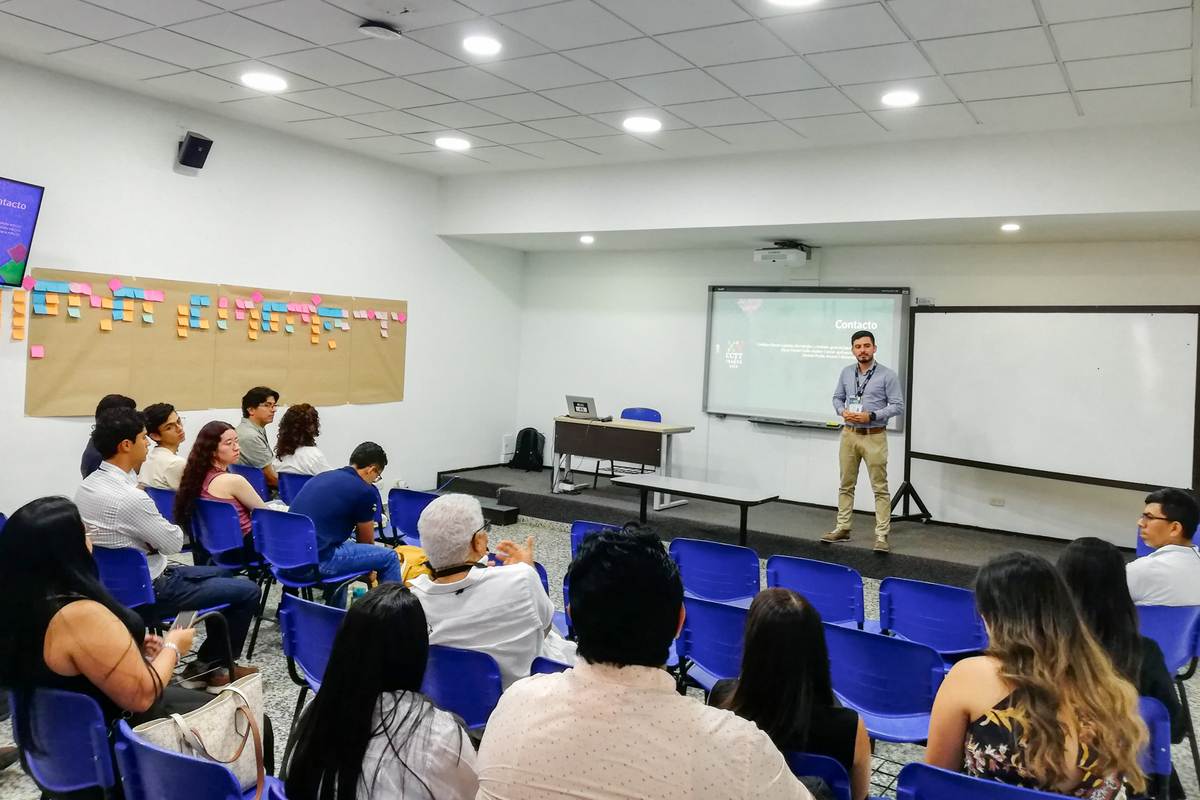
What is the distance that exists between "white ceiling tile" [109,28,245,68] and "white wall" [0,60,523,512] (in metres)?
0.99

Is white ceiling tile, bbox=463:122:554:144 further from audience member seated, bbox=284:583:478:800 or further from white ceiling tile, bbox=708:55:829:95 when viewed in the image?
audience member seated, bbox=284:583:478:800

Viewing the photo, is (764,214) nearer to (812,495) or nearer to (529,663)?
(812,495)

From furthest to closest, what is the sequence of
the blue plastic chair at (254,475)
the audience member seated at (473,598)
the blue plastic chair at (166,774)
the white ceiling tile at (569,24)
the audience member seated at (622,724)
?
the blue plastic chair at (254,475), the white ceiling tile at (569,24), the audience member seated at (473,598), the blue plastic chair at (166,774), the audience member seated at (622,724)

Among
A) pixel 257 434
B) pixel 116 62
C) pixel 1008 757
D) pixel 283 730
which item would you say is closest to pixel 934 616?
pixel 1008 757

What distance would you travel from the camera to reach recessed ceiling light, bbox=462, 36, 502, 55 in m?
4.43

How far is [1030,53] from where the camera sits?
4.25 meters

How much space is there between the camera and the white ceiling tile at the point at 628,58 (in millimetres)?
4434

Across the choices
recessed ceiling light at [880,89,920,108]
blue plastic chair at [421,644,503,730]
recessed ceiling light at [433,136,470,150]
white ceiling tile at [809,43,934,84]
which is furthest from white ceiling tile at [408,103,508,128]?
blue plastic chair at [421,644,503,730]

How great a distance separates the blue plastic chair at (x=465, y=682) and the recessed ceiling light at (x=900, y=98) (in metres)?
4.25

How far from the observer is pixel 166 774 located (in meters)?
1.68

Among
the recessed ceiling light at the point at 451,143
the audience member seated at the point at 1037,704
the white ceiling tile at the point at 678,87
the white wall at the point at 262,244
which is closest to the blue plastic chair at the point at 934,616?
the audience member seated at the point at 1037,704

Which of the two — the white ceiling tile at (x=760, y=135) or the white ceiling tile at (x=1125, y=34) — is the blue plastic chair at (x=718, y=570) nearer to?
the white ceiling tile at (x=1125, y=34)

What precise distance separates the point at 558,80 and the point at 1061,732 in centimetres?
441

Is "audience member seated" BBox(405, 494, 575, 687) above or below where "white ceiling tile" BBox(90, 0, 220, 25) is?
below
